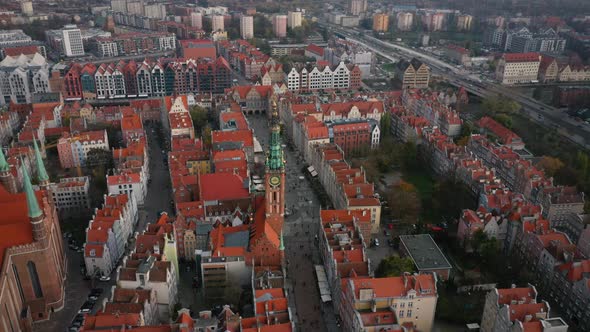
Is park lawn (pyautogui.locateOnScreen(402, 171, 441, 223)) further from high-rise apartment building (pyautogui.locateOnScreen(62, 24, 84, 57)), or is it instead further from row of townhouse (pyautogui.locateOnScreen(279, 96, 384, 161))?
high-rise apartment building (pyautogui.locateOnScreen(62, 24, 84, 57))

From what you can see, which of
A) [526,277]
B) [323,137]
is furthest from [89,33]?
[526,277]

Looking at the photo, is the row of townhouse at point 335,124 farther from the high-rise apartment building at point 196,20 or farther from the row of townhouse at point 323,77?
Answer: the high-rise apartment building at point 196,20

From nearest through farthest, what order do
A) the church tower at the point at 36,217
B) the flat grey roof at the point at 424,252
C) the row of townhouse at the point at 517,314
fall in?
the row of townhouse at the point at 517,314 < the church tower at the point at 36,217 < the flat grey roof at the point at 424,252

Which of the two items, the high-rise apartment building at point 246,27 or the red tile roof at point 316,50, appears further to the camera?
the high-rise apartment building at point 246,27

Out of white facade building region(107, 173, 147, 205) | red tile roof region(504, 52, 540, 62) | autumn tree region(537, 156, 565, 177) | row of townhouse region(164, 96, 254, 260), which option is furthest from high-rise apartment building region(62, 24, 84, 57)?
autumn tree region(537, 156, 565, 177)

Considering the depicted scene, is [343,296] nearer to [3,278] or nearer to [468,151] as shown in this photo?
[3,278]

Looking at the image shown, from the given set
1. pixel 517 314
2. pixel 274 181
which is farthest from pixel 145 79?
pixel 517 314

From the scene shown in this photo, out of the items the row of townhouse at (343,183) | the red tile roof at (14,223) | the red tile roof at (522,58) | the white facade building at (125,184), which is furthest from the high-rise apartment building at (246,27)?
the red tile roof at (14,223)
